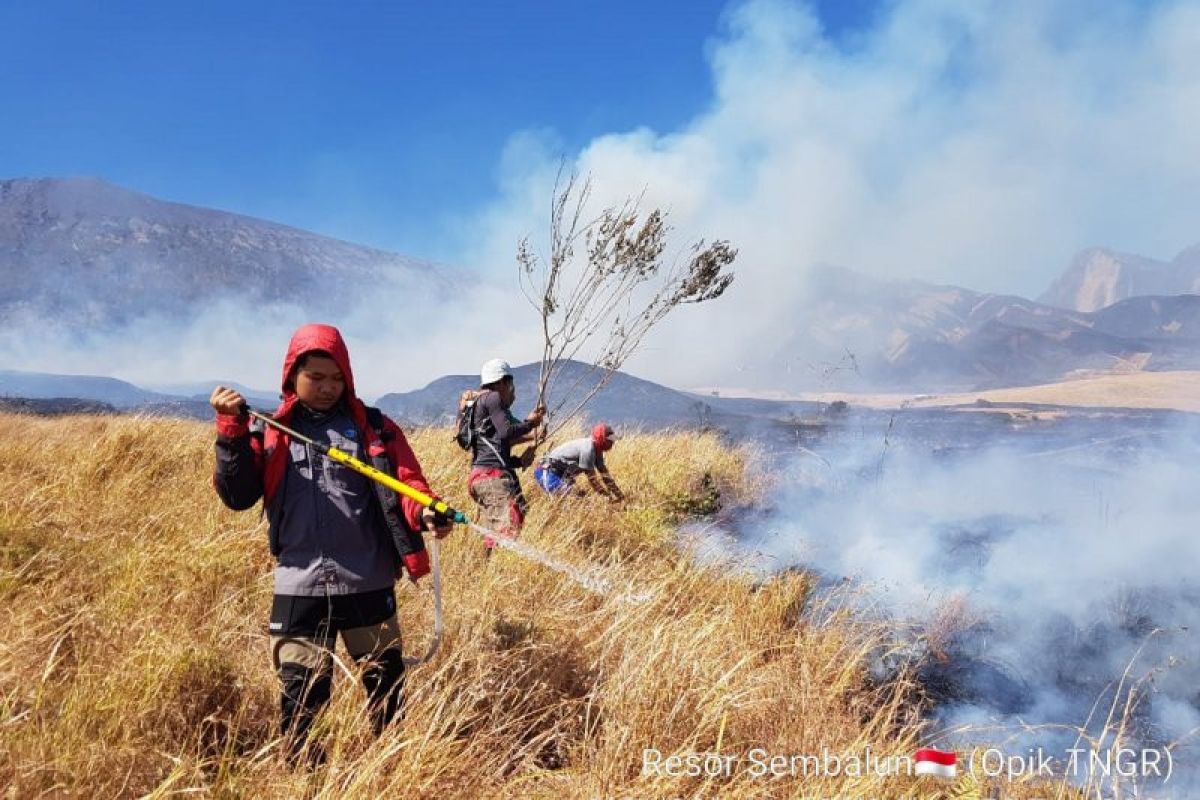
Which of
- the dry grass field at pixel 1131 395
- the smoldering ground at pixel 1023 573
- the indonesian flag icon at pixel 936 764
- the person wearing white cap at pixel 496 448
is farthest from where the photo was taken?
the dry grass field at pixel 1131 395

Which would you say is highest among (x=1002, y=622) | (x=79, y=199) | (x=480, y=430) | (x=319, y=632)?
(x=79, y=199)

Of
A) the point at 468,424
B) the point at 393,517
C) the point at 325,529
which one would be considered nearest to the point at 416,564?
the point at 393,517

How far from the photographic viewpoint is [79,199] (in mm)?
141125

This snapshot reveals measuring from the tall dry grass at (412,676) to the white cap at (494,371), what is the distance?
4.06ft

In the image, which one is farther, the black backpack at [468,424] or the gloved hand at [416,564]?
the black backpack at [468,424]

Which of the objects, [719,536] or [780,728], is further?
[719,536]

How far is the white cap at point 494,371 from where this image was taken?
506 cm

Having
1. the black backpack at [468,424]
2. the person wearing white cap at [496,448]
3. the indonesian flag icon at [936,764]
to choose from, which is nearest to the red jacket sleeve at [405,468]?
the indonesian flag icon at [936,764]

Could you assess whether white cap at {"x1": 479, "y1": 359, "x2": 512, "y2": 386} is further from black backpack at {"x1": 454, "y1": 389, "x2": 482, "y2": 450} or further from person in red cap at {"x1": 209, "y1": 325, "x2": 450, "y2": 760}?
person in red cap at {"x1": 209, "y1": 325, "x2": 450, "y2": 760}

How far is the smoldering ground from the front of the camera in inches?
176

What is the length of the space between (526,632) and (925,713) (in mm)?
3007

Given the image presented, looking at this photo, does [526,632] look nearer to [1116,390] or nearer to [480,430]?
[480,430]

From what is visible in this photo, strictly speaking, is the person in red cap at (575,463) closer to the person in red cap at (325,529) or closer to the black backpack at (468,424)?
the black backpack at (468,424)

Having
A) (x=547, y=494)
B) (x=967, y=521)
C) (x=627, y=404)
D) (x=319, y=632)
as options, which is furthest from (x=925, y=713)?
(x=627, y=404)
